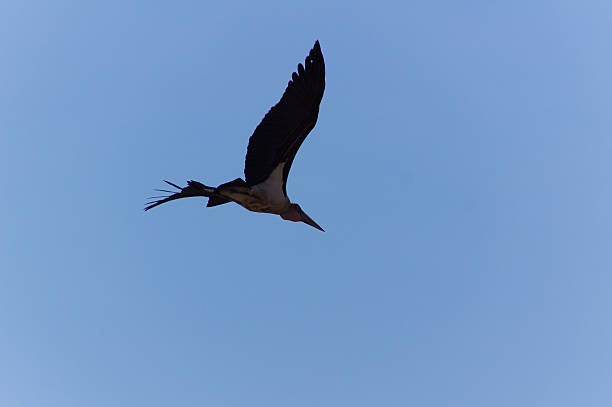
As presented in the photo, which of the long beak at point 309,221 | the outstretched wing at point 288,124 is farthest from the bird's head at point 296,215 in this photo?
the outstretched wing at point 288,124

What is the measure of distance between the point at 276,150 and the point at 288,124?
595 mm

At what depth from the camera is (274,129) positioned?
1259 cm

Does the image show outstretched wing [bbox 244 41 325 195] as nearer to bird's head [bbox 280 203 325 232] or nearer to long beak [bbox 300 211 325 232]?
bird's head [bbox 280 203 325 232]

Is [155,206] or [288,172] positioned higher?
[288,172]

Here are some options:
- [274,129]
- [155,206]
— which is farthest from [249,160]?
[155,206]

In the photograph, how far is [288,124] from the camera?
12.5 meters

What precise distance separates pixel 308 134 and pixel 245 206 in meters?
1.78

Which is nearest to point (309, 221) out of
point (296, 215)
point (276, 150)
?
point (296, 215)

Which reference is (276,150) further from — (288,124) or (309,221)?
(309,221)

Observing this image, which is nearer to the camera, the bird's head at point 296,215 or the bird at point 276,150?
the bird at point 276,150

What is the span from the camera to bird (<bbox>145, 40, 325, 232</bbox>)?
40.0ft

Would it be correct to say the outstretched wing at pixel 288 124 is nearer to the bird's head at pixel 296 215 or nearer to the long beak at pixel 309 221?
the bird's head at pixel 296 215

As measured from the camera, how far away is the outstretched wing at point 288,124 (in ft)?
40.1

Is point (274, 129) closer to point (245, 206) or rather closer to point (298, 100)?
point (298, 100)
